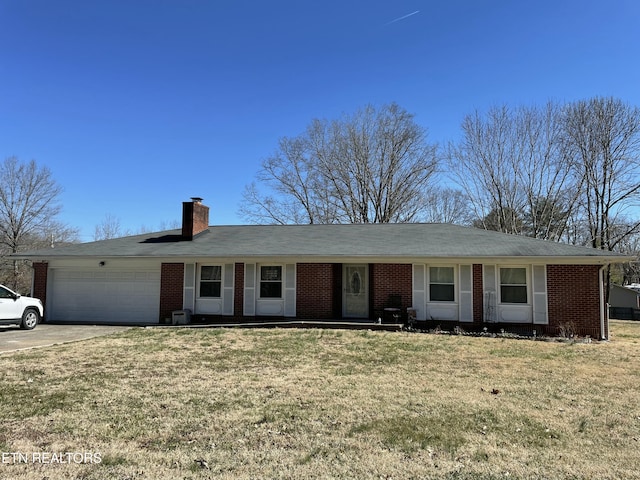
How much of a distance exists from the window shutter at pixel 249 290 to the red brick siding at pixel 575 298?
9.69 meters

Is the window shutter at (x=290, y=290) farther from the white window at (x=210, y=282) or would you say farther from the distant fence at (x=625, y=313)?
the distant fence at (x=625, y=313)

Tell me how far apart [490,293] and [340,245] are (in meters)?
5.30

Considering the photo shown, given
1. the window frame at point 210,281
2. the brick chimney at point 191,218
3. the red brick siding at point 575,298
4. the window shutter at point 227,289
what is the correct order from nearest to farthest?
the red brick siding at point 575,298 < the window shutter at point 227,289 < the window frame at point 210,281 < the brick chimney at point 191,218

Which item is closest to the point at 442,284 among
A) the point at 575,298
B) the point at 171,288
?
the point at 575,298

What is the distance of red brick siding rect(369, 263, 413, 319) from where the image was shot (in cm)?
1548

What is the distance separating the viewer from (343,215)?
36.2 meters

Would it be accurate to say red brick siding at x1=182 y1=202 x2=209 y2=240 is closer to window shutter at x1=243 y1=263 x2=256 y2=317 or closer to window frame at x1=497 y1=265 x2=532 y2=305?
window shutter at x1=243 y1=263 x2=256 y2=317

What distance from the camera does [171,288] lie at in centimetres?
1683

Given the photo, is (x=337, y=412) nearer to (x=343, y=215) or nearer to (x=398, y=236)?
(x=398, y=236)

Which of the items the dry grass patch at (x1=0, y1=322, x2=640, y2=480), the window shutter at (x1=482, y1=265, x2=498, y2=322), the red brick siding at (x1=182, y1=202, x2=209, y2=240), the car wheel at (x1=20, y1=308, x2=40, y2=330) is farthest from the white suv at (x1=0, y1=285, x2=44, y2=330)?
the window shutter at (x1=482, y1=265, x2=498, y2=322)

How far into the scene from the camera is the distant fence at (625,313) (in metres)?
29.0

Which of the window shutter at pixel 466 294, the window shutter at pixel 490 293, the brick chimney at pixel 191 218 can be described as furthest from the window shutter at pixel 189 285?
the window shutter at pixel 490 293

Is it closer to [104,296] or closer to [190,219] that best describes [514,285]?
[190,219]

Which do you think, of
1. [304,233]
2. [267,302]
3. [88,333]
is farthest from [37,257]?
[304,233]
